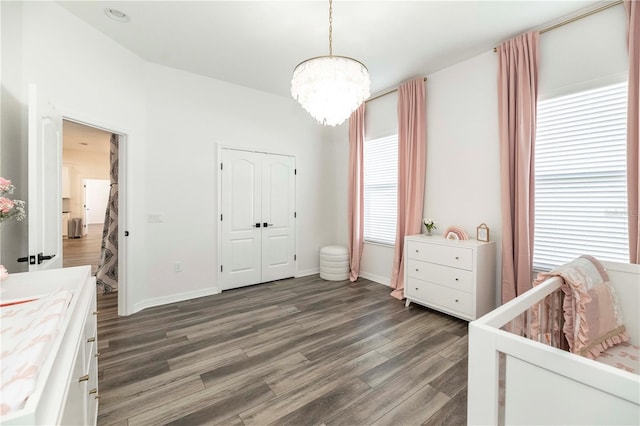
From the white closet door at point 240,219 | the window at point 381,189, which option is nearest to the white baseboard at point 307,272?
the white closet door at point 240,219

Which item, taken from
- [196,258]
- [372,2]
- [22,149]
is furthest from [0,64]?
[372,2]

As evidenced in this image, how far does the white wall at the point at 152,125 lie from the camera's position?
202 centimetres

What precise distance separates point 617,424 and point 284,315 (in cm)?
264

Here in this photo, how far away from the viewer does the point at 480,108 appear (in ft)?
9.70

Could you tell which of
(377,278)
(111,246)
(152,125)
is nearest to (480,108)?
(377,278)

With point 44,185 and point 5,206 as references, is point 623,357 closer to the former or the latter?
point 5,206

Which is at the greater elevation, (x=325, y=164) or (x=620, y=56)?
(x=620, y=56)

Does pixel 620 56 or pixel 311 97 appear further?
pixel 620 56

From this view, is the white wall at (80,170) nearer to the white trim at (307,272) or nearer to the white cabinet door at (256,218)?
the white cabinet door at (256,218)

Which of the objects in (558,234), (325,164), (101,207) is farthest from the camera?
(101,207)

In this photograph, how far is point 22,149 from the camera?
1987 millimetres

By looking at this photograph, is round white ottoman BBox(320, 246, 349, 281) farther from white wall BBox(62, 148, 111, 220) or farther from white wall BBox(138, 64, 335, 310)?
white wall BBox(62, 148, 111, 220)

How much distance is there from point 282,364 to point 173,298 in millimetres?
2026

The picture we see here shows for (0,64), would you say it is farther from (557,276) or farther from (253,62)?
(557,276)
